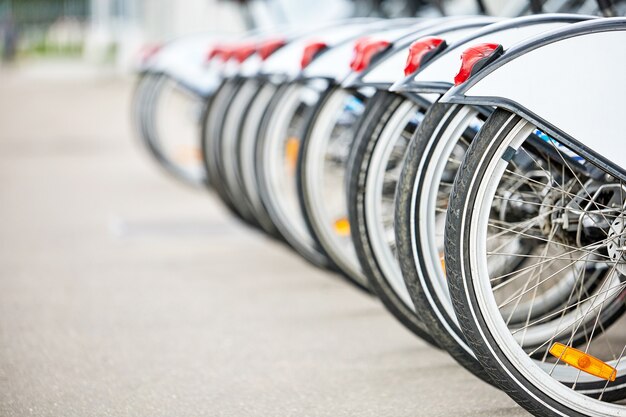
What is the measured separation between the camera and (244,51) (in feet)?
19.8

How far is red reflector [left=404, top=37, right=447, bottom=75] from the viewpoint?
11.3 ft

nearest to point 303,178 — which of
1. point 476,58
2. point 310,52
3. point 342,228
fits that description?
point 342,228

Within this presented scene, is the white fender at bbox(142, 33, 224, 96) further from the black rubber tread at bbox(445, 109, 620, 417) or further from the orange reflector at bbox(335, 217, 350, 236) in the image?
the black rubber tread at bbox(445, 109, 620, 417)

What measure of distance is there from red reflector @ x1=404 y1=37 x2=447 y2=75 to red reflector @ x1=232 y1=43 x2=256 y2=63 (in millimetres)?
2637

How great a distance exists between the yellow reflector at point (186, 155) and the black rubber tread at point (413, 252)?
633 cm

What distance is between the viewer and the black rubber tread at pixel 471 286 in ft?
9.86

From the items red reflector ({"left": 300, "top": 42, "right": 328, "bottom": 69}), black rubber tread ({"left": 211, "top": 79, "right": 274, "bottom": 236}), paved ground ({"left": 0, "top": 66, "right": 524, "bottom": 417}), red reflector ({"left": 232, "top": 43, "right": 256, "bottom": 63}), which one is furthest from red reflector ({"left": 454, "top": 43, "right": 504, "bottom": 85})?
red reflector ({"left": 232, "top": 43, "right": 256, "bottom": 63})

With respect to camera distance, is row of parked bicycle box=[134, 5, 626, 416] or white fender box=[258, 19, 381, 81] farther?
white fender box=[258, 19, 381, 81]

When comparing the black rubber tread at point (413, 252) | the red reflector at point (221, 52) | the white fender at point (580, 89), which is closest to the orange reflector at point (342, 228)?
the black rubber tread at point (413, 252)

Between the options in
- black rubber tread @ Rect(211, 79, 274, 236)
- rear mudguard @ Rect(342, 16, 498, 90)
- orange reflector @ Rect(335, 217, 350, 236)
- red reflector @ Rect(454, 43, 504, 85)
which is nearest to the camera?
red reflector @ Rect(454, 43, 504, 85)

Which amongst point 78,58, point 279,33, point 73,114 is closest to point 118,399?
point 279,33

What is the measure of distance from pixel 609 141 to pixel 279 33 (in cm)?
361

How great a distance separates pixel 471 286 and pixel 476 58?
0.59 m

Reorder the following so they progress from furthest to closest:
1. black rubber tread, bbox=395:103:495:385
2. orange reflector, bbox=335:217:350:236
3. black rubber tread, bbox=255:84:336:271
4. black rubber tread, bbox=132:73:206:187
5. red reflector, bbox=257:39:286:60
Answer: black rubber tread, bbox=132:73:206:187, red reflector, bbox=257:39:286:60, black rubber tread, bbox=255:84:336:271, orange reflector, bbox=335:217:350:236, black rubber tread, bbox=395:103:495:385
